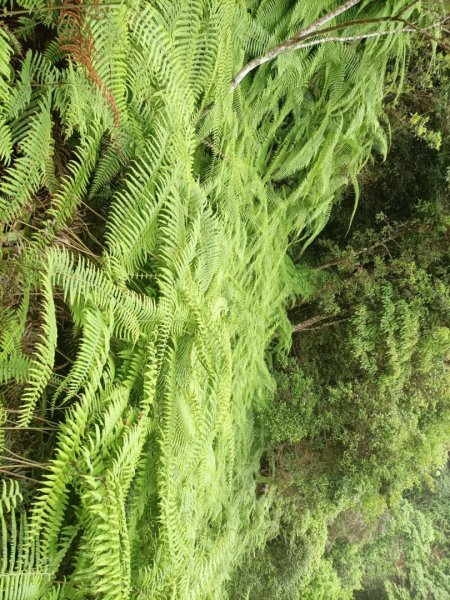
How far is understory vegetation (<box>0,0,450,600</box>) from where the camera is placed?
37.2 inches

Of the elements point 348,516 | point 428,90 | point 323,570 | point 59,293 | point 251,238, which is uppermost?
point 428,90

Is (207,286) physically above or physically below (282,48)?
below

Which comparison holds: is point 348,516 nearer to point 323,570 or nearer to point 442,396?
point 323,570

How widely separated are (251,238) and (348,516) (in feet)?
8.80

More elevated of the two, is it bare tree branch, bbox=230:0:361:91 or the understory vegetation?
bare tree branch, bbox=230:0:361:91

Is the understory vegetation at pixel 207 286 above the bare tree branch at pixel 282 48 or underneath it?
underneath

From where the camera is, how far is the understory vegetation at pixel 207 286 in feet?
3.10

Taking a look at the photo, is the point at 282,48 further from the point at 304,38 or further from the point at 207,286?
the point at 207,286

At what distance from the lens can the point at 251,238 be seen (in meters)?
1.86

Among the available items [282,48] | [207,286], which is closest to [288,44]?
A: [282,48]

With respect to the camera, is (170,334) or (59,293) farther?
(170,334)

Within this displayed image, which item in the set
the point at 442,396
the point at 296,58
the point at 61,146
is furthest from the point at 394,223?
the point at 61,146

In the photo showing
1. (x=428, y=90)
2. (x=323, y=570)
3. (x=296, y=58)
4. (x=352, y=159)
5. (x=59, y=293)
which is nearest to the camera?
(x=59, y=293)

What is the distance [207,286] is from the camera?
1411mm
